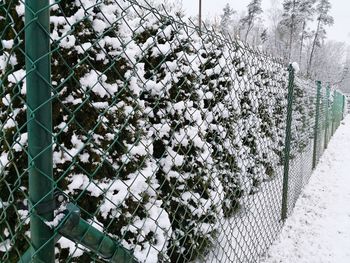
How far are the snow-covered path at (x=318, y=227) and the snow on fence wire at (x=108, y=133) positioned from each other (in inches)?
8.5

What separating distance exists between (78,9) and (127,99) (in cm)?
63

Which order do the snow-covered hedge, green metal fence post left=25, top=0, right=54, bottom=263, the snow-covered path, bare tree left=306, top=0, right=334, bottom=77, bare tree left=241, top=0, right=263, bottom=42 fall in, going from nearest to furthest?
green metal fence post left=25, top=0, right=54, bottom=263 < the snow-covered hedge < the snow-covered path < bare tree left=306, top=0, right=334, bottom=77 < bare tree left=241, top=0, right=263, bottom=42

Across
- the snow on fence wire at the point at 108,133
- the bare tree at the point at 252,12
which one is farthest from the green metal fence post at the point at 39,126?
the bare tree at the point at 252,12

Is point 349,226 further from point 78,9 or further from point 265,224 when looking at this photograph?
point 78,9

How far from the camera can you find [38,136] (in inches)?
36.7

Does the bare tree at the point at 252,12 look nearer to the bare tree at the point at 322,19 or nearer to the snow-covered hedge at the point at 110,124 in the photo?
the bare tree at the point at 322,19

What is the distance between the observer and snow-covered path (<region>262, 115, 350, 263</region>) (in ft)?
11.8

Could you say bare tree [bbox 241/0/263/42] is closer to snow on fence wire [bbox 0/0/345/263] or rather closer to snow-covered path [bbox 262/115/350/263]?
snow-covered path [bbox 262/115/350/263]

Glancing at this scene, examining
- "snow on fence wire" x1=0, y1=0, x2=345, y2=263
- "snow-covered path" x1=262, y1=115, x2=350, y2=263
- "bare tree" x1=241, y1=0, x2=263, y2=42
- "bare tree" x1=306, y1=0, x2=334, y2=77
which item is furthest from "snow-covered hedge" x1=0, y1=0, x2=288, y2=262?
A: "bare tree" x1=241, y1=0, x2=263, y2=42

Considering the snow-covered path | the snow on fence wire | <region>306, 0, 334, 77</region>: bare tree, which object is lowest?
the snow-covered path

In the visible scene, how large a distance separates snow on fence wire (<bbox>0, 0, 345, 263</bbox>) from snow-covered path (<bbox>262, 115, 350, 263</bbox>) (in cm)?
22

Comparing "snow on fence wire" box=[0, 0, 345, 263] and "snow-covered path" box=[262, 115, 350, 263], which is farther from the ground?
"snow on fence wire" box=[0, 0, 345, 263]

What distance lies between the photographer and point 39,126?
0.93m

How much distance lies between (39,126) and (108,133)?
101 centimetres
